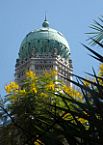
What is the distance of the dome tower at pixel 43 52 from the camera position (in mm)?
108000

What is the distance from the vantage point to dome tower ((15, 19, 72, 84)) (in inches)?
4252

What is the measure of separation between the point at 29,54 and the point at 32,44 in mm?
3821

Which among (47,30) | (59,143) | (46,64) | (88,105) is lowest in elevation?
(59,143)

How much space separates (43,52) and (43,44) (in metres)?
3.09

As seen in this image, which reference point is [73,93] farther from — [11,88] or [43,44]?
[43,44]

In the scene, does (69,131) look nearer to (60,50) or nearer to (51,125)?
(51,125)

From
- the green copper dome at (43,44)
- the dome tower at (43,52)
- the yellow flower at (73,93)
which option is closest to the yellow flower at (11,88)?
the yellow flower at (73,93)

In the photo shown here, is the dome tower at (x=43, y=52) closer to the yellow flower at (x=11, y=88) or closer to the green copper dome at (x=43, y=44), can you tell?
the green copper dome at (x=43, y=44)

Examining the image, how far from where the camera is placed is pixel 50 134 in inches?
134

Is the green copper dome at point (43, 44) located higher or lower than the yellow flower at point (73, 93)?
higher

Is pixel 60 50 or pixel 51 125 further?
pixel 60 50

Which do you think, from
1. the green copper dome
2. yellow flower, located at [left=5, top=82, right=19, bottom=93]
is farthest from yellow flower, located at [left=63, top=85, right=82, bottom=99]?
the green copper dome

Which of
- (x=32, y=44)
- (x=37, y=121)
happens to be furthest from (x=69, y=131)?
(x=32, y=44)

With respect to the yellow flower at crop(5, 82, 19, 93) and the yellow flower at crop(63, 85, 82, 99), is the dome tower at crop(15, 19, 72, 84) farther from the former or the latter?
the yellow flower at crop(63, 85, 82, 99)
